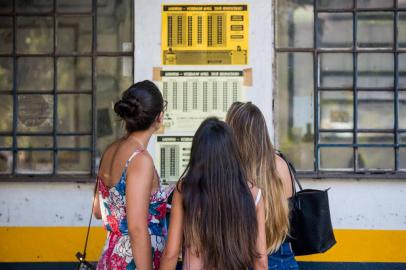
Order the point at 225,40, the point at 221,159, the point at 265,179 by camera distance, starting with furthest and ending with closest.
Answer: the point at 225,40 → the point at 265,179 → the point at 221,159

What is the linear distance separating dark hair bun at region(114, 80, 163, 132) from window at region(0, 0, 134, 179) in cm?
231

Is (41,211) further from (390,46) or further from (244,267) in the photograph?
(390,46)

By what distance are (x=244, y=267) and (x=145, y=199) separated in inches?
21.9

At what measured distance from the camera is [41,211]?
5266mm

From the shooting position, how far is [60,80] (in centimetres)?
533

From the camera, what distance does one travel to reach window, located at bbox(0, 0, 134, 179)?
530 cm

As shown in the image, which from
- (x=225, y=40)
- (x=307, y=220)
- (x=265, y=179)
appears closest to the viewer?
(x=265, y=179)

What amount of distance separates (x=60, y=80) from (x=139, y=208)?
2.72 metres

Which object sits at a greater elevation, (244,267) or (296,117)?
(296,117)

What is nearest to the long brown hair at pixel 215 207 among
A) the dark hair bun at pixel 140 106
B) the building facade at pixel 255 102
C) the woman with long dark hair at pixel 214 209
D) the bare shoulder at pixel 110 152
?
the woman with long dark hair at pixel 214 209

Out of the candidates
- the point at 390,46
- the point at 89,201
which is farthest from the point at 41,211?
the point at 390,46

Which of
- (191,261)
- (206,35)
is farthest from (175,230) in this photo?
(206,35)

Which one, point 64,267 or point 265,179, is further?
point 64,267

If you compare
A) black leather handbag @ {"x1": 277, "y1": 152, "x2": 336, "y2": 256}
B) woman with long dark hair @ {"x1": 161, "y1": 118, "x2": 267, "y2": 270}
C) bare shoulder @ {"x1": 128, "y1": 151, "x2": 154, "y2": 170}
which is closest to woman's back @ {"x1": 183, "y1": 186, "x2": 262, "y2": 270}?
woman with long dark hair @ {"x1": 161, "y1": 118, "x2": 267, "y2": 270}
